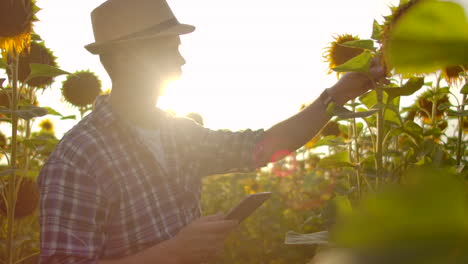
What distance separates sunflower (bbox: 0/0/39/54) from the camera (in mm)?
2104

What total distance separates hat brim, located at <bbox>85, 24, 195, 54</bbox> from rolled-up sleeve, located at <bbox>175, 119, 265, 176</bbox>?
1.65ft

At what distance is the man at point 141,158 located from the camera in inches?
56.5

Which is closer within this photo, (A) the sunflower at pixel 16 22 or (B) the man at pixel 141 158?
(B) the man at pixel 141 158

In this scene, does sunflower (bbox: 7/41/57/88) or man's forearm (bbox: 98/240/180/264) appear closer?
man's forearm (bbox: 98/240/180/264)

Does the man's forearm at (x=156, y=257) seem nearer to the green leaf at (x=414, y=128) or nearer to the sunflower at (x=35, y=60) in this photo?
the green leaf at (x=414, y=128)

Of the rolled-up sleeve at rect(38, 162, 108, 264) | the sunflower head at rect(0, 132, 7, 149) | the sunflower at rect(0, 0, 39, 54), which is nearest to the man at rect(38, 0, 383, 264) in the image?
the rolled-up sleeve at rect(38, 162, 108, 264)

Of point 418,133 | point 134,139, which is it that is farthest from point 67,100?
point 418,133

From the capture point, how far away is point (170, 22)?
208 centimetres

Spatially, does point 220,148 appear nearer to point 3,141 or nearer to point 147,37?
point 147,37

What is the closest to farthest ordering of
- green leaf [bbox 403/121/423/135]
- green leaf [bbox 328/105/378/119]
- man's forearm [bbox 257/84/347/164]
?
green leaf [bbox 328/105/378/119] < green leaf [bbox 403/121/423/135] < man's forearm [bbox 257/84/347/164]

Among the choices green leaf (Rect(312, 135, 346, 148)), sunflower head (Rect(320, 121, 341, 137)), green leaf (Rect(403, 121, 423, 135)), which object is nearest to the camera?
green leaf (Rect(403, 121, 423, 135))

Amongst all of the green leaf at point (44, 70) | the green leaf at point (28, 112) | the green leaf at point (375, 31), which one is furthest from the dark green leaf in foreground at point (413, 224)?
the green leaf at point (44, 70)

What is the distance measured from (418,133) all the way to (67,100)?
113 inches

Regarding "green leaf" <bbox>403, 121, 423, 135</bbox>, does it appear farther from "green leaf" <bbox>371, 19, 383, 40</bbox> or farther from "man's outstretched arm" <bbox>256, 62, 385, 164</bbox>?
"green leaf" <bbox>371, 19, 383, 40</bbox>
